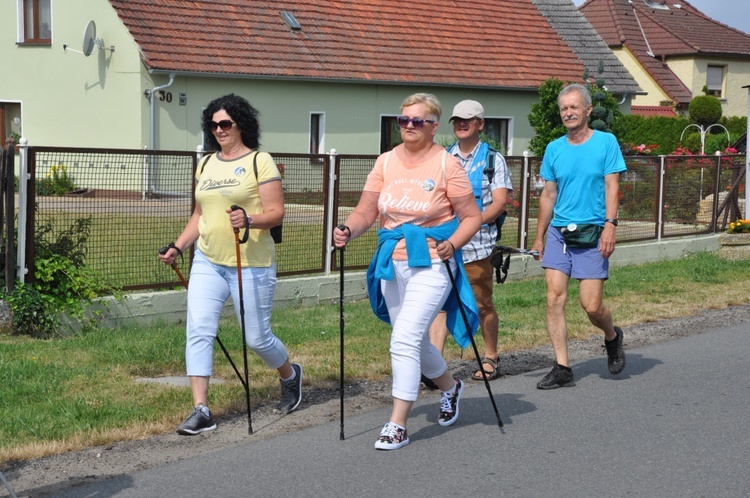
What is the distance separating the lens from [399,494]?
520 centimetres

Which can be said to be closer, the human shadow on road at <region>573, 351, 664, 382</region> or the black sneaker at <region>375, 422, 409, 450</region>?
the black sneaker at <region>375, 422, 409, 450</region>

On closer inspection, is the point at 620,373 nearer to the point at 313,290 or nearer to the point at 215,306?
the point at 215,306

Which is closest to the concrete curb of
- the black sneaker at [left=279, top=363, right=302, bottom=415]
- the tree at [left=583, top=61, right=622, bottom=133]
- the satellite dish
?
the black sneaker at [left=279, top=363, right=302, bottom=415]

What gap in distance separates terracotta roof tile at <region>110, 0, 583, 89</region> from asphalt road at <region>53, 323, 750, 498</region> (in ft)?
51.4

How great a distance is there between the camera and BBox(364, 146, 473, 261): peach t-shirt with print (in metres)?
5.94

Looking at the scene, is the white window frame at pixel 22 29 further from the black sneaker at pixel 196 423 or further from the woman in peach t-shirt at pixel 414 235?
the woman in peach t-shirt at pixel 414 235

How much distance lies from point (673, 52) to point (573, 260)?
38259 millimetres

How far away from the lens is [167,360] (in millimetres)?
8078

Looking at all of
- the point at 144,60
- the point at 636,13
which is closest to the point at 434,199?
the point at 144,60

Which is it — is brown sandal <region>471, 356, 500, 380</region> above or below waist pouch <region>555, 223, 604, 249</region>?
below

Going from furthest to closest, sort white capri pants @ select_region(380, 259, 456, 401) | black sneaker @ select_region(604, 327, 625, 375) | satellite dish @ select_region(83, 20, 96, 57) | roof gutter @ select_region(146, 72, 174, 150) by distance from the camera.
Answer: satellite dish @ select_region(83, 20, 96, 57), roof gutter @ select_region(146, 72, 174, 150), black sneaker @ select_region(604, 327, 625, 375), white capri pants @ select_region(380, 259, 456, 401)

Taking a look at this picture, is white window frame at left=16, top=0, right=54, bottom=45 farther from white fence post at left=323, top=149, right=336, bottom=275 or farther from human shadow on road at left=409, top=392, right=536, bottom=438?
human shadow on road at left=409, top=392, right=536, bottom=438

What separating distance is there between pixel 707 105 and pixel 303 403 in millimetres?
35199

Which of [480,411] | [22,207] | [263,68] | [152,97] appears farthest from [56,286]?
[263,68]
